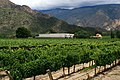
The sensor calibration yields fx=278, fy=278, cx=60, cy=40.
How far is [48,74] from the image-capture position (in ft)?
81.6

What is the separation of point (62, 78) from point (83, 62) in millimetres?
7094

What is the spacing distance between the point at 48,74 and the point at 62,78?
2.40 metres

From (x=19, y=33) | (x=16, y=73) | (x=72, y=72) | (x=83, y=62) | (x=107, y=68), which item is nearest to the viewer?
(x=16, y=73)

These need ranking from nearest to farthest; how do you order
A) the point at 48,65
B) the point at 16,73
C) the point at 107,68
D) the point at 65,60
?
the point at 16,73 < the point at 48,65 < the point at 65,60 < the point at 107,68

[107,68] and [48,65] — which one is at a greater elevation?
[48,65]

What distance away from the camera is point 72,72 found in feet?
99.8

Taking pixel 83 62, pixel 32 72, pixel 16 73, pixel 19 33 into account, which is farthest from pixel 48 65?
pixel 19 33

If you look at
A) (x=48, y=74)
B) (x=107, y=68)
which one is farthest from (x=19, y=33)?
(x=48, y=74)

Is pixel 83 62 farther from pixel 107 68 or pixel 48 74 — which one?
pixel 48 74

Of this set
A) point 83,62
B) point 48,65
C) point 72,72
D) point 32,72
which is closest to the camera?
point 32,72

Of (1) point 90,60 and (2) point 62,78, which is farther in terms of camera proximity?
(1) point 90,60

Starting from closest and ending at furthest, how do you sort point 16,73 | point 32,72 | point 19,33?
point 16,73 < point 32,72 < point 19,33

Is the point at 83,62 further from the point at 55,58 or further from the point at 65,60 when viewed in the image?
the point at 55,58

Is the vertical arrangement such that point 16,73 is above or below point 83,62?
above
